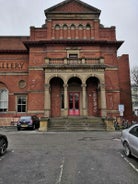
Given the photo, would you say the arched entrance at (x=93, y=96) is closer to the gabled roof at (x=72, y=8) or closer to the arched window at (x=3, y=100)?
the gabled roof at (x=72, y=8)

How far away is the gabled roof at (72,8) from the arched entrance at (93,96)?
29.4ft

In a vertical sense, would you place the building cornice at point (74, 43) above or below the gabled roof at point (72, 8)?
below

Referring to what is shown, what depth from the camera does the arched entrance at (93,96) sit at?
22.6 metres

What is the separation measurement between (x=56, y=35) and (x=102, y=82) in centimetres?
884

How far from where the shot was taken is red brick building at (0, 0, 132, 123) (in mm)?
21453

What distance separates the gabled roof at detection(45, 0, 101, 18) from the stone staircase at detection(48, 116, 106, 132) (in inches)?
541

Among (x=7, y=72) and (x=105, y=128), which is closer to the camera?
(x=105, y=128)

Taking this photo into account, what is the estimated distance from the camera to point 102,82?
68.6 ft

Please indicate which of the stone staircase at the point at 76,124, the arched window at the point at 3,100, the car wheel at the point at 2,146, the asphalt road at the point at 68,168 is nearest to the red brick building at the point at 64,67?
the arched window at the point at 3,100

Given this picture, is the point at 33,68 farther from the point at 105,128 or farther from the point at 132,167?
the point at 132,167

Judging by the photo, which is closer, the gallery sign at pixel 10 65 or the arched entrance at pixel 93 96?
the arched entrance at pixel 93 96

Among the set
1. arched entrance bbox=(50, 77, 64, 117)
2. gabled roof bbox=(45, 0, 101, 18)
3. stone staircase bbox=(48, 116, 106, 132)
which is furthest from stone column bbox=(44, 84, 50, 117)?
gabled roof bbox=(45, 0, 101, 18)

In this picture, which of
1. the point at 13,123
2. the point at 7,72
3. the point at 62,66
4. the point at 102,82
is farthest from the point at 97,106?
the point at 7,72

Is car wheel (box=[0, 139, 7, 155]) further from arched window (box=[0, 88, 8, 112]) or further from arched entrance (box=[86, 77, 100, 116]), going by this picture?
arched window (box=[0, 88, 8, 112])
